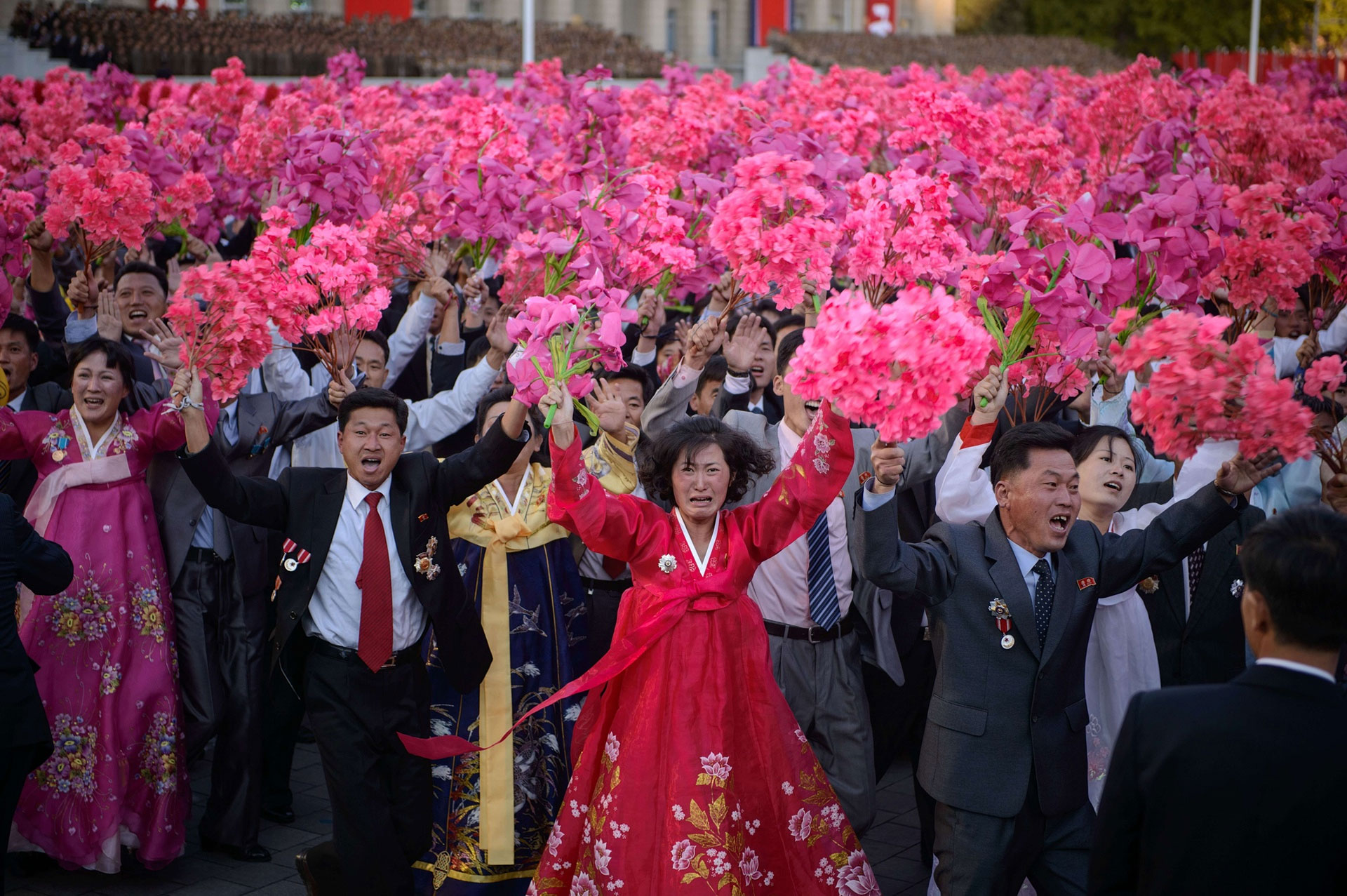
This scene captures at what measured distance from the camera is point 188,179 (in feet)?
23.1

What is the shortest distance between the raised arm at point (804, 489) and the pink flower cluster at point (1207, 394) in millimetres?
907

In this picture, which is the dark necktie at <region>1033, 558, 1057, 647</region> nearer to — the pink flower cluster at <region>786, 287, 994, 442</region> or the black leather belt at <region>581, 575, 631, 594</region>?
the pink flower cluster at <region>786, 287, 994, 442</region>

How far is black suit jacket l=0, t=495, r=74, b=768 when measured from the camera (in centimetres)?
373

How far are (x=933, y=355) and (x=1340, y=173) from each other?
3.87 metres

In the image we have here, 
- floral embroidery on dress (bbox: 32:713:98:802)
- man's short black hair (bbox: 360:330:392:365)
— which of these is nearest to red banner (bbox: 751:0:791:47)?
man's short black hair (bbox: 360:330:392:365)

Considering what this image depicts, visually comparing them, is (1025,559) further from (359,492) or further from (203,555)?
(203,555)

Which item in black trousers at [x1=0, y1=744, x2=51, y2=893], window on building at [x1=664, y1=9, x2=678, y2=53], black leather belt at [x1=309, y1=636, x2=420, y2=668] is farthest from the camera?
window on building at [x1=664, y1=9, x2=678, y2=53]

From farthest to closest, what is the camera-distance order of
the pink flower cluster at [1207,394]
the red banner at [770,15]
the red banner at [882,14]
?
the red banner at [882,14] → the red banner at [770,15] → the pink flower cluster at [1207,394]

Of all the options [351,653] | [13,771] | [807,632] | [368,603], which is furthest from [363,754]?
[807,632]

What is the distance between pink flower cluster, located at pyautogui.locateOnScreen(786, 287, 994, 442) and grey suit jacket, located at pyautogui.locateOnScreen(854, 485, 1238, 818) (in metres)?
0.41

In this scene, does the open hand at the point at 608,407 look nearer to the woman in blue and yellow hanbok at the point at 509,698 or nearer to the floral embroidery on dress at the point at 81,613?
the woman in blue and yellow hanbok at the point at 509,698

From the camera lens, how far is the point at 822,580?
4.36 m

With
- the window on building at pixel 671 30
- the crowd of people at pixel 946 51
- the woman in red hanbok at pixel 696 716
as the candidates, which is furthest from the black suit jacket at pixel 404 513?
the window on building at pixel 671 30

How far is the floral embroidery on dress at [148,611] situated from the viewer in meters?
4.64
